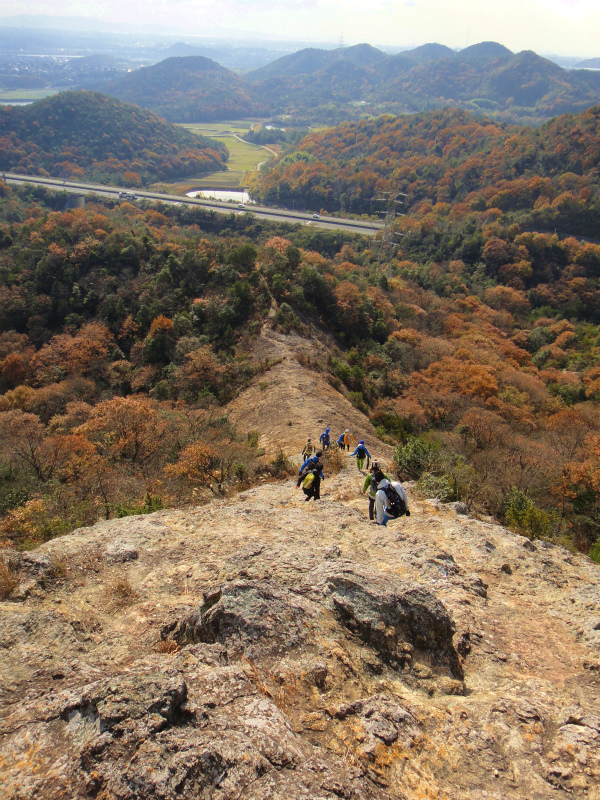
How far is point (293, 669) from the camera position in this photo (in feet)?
21.0

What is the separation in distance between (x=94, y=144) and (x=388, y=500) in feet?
624

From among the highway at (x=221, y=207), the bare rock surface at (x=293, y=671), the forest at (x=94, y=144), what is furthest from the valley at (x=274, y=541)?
the forest at (x=94, y=144)

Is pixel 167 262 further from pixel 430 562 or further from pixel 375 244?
pixel 375 244

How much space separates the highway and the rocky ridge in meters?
102

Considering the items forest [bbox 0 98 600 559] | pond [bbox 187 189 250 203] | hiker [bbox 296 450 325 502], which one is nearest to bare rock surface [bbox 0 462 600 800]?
hiker [bbox 296 450 325 502]

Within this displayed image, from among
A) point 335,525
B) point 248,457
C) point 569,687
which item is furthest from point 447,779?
point 248,457

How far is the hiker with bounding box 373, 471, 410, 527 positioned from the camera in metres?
12.1

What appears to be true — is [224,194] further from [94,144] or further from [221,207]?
[94,144]

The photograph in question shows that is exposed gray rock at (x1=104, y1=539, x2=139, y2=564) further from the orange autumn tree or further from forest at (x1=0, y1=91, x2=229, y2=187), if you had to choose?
forest at (x1=0, y1=91, x2=229, y2=187)

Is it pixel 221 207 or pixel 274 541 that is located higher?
pixel 274 541

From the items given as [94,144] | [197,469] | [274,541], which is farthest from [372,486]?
[94,144]

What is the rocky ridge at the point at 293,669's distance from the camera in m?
4.80

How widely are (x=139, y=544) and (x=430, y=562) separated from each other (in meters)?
6.92

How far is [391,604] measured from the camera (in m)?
7.48
